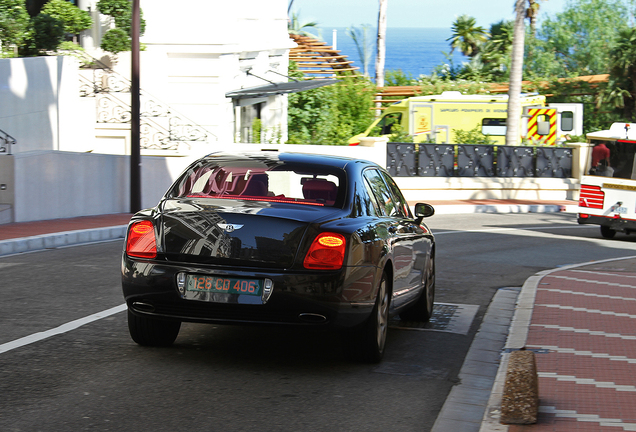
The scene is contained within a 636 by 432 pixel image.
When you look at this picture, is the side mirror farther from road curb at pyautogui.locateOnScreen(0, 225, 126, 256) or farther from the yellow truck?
the yellow truck

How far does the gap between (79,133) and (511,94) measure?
15.6m

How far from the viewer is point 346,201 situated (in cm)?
648

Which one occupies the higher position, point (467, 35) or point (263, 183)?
point (467, 35)

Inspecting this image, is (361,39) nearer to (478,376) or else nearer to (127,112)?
(127,112)

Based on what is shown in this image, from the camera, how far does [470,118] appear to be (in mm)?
32750

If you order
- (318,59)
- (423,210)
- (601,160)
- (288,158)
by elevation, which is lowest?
(423,210)

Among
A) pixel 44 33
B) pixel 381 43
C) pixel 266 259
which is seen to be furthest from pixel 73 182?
pixel 381 43

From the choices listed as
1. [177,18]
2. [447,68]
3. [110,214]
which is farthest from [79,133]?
[447,68]

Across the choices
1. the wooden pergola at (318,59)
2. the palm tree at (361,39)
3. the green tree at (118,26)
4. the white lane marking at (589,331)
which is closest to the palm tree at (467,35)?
the palm tree at (361,39)

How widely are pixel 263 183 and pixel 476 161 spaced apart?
24.4 metres

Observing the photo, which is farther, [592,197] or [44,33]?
[44,33]

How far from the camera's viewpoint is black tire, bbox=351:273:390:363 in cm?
636

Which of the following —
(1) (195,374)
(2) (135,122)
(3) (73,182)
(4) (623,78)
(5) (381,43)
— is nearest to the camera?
(1) (195,374)

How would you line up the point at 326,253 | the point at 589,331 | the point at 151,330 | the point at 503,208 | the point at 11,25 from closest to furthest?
the point at 326,253 → the point at 151,330 → the point at 589,331 → the point at 11,25 → the point at 503,208
